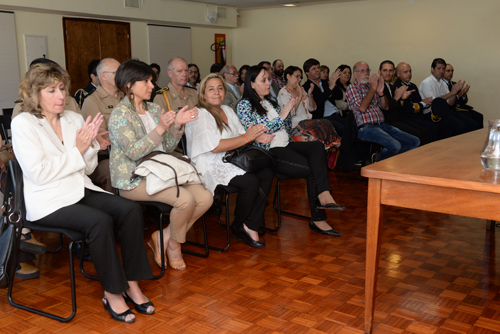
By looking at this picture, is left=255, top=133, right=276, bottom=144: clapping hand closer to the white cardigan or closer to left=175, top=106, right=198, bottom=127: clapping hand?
left=175, top=106, right=198, bottom=127: clapping hand

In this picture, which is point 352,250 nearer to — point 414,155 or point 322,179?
point 322,179

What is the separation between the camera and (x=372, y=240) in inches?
82.4

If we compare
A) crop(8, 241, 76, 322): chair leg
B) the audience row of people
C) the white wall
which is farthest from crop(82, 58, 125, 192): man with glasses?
the white wall


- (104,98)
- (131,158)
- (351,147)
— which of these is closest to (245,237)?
(131,158)

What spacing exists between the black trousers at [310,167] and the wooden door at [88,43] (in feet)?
15.8

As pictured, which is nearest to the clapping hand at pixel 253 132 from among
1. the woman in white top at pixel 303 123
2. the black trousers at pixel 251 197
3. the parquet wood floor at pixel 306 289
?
the black trousers at pixel 251 197

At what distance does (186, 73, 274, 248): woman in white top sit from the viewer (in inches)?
127

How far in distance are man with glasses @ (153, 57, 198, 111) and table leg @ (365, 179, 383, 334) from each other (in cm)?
238

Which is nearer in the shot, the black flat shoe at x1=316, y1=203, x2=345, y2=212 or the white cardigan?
the white cardigan

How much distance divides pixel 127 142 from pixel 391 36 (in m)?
7.24

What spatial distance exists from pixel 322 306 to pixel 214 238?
129 cm

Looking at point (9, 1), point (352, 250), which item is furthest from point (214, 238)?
point (9, 1)

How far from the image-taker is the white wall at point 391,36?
801cm

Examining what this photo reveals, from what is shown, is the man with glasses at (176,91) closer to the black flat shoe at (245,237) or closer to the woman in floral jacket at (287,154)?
the woman in floral jacket at (287,154)
